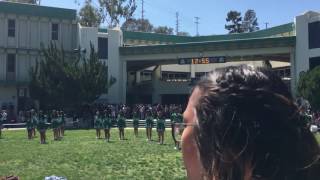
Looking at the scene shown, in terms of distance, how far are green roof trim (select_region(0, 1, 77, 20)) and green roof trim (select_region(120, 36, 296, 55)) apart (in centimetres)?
616

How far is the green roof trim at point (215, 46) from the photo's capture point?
4381 centimetres

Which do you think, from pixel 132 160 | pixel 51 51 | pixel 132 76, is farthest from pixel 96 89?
pixel 132 160

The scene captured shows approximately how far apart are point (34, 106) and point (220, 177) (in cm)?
4816

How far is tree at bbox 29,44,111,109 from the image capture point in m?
44.6

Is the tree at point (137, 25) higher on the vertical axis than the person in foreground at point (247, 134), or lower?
higher

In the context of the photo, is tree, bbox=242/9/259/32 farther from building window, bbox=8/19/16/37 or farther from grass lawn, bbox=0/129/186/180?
grass lawn, bbox=0/129/186/180

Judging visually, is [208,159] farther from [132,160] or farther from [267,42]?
[267,42]

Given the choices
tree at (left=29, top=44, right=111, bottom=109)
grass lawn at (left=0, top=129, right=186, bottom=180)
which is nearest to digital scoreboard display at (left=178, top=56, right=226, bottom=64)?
tree at (left=29, top=44, right=111, bottom=109)

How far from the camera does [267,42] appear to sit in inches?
1754

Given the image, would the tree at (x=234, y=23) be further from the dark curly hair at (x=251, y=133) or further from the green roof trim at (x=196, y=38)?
the dark curly hair at (x=251, y=133)

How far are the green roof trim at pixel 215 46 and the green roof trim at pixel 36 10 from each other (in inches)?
242

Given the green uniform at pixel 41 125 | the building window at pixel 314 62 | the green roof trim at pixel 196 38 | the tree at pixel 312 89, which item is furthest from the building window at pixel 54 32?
the green uniform at pixel 41 125

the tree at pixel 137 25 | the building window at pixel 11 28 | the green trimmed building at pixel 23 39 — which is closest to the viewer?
the green trimmed building at pixel 23 39

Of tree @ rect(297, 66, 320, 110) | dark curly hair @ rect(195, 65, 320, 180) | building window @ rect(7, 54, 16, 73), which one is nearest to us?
dark curly hair @ rect(195, 65, 320, 180)
